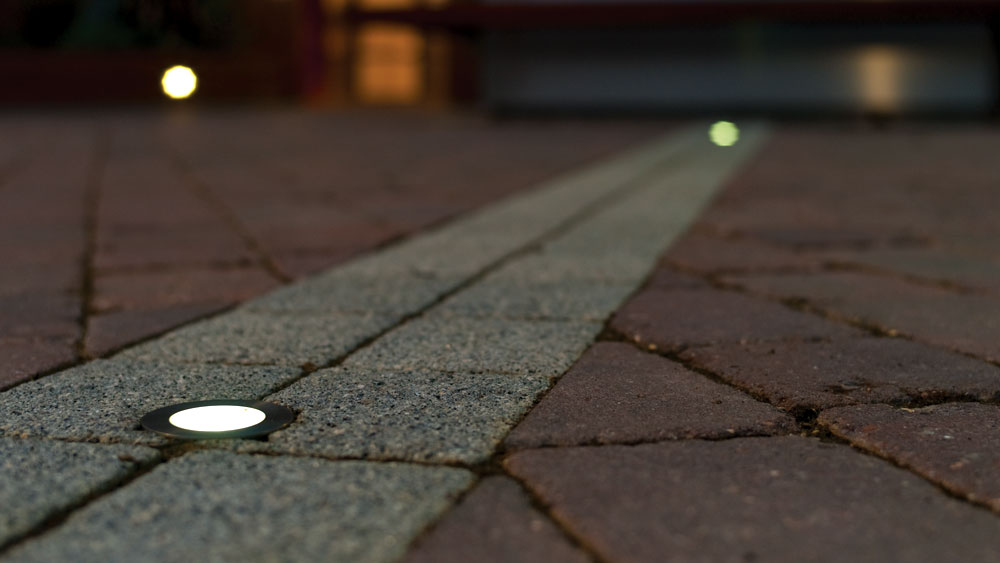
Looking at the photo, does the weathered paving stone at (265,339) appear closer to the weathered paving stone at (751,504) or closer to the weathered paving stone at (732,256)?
the weathered paving stone at (751,504)

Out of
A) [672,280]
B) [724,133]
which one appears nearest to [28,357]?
[672,280]

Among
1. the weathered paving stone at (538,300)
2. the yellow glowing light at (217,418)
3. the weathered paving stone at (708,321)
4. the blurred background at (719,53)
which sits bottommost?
the weathered paving stone at (538,300)

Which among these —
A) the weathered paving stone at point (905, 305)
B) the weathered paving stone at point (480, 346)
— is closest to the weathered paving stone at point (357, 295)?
the weathered paving stone at point (480, 346)

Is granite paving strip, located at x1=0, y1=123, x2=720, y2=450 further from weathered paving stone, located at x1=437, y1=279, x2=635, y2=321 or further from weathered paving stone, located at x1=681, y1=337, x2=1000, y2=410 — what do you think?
weathered paving stone, located at x1=681, y1=337, x2=1000, y2=410

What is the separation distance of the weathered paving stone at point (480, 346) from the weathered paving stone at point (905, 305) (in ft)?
1.62

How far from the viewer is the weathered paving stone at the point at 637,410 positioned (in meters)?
1.13

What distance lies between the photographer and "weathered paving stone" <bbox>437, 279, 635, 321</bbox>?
1.76 m

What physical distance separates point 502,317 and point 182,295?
646 millimetres

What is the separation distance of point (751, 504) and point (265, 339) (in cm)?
87

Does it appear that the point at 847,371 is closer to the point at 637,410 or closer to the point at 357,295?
the point at 637,410

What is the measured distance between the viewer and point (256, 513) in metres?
0.91

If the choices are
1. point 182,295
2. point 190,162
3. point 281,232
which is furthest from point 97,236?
point 190,162

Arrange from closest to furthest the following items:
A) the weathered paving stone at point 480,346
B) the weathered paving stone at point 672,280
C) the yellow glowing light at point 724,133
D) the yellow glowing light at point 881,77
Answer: the weathered paving stone at point 480,346
the weathered paving stone at point 672,280
the yellow glowing light at point 724,133
the yellow glowing light at point 881,77

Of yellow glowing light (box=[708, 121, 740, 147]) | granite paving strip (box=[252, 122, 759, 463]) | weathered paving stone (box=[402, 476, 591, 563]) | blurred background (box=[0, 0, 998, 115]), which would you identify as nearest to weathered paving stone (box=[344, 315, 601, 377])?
granite paving strip (box=[252, 122, 759, 463])
